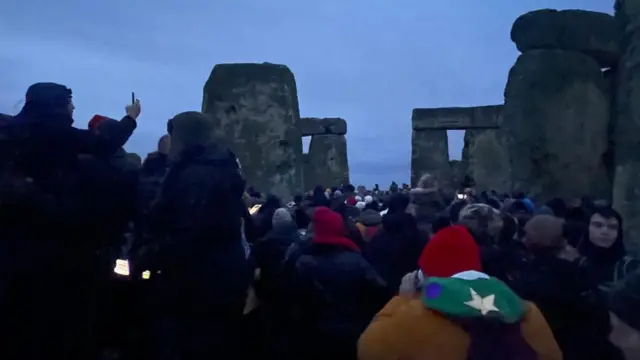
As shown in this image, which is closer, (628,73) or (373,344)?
(373,344)

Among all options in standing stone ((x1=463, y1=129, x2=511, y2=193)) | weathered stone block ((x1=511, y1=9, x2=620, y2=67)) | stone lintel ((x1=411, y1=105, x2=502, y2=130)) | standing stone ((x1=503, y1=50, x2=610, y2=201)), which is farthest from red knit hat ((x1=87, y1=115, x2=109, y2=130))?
stone lintel ((x1=411, y1=105, x2=502, y2=130))

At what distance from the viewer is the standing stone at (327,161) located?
2147 cm

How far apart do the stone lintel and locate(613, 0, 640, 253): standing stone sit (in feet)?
47.8

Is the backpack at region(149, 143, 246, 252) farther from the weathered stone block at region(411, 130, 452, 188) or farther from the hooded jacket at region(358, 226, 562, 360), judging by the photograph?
the weathered stone block at region(411, 130, 452, 188)

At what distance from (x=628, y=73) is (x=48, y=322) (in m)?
3.87

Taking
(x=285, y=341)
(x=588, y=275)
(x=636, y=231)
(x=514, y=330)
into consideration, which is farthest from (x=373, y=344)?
(x=636, y=231)

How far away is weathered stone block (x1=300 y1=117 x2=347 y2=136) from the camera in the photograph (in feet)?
69.5

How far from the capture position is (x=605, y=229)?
4.17 metres

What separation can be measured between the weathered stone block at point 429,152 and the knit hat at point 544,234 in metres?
16.5

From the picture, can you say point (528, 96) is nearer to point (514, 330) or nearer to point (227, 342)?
point (227, 342)

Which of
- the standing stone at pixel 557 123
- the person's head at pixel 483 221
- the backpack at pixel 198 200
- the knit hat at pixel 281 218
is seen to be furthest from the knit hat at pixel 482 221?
the standing stone at pixel 557 123

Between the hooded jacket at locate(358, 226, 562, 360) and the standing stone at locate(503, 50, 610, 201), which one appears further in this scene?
the standing stone at locate(503, 50, 610, 201)

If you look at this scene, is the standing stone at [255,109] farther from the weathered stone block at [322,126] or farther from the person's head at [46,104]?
the weathered stone block at [322,126]

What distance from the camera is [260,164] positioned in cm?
980
